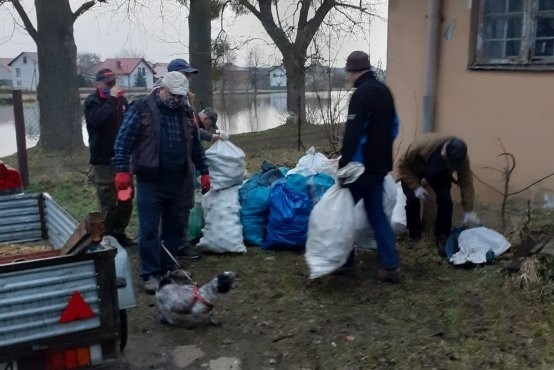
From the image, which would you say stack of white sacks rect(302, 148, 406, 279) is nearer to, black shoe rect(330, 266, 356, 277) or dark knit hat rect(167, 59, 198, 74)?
black shoe rect(330, 266, 356, 277)

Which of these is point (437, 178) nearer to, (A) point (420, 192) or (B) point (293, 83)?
(A) point (420, 192)

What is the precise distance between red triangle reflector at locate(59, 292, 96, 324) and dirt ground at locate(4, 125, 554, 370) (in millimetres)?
906

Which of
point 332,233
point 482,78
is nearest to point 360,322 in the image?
point 332,233

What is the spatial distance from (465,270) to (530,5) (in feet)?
8.21

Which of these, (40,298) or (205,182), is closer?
(40,298)

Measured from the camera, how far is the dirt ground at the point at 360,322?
144 inches

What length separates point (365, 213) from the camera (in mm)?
5051

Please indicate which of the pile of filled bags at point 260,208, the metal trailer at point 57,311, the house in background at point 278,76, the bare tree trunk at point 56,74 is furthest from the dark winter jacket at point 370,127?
the house in background at point 278,76

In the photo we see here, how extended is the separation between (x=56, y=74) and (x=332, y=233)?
1023 centimetres

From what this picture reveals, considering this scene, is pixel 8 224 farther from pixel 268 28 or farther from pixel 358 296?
pixel 268 28

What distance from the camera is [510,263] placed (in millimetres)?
4766

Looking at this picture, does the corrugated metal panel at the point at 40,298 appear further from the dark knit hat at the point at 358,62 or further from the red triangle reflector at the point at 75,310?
the dark knit hat at the point at 358,62

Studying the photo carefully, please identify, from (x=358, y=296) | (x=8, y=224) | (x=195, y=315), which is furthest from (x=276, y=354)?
(x=8, y=224)

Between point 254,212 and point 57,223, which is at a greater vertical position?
point 57,223
